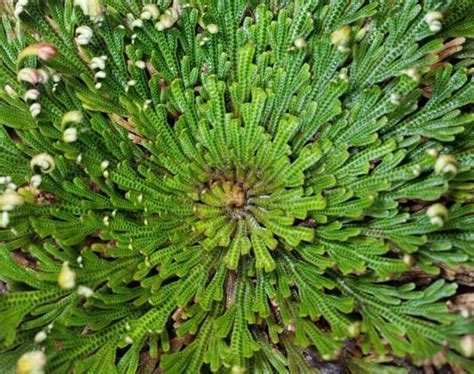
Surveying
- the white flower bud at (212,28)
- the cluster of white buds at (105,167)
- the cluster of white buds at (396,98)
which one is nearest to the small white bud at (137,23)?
the white flower bud at (212,28)

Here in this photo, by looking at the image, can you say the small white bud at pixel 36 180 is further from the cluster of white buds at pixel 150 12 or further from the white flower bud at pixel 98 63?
the cluster of white buds at pixel 150 12

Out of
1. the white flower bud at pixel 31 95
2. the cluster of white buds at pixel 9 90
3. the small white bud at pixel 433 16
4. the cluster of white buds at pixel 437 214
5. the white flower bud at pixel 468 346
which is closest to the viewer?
the white flower bud at pixel 468 346

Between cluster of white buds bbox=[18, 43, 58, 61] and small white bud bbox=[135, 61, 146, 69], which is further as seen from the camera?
small white bud bbox=[135, 61, 146, 69]

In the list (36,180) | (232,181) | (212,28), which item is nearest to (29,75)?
(36,180)

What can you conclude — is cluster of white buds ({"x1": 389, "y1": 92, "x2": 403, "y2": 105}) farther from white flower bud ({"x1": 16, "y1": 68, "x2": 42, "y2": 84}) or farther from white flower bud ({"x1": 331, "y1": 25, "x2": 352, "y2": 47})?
white flower bud ({"x1": 16, "y1": 68, "x2": 42, "y2": 84})

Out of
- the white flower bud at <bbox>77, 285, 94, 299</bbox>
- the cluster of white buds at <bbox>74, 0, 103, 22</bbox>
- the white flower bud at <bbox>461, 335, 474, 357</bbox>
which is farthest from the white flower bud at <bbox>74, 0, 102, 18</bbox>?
the white flower bud at <bbox>461, 335, 474, 357</bbox>

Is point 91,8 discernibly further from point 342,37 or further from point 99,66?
point 342,37
